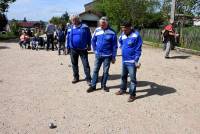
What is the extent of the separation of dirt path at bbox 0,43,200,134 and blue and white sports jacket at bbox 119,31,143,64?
0.96 meters

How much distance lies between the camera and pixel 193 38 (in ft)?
77.3

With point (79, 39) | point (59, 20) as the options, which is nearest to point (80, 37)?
point (79, 39)

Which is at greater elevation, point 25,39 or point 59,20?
point 59,20

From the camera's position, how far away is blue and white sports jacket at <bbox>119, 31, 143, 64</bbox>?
883 cm

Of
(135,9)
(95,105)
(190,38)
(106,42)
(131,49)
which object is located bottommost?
(95,105)

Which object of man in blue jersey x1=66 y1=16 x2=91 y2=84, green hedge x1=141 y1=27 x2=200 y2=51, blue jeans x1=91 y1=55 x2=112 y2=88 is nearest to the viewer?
blue jeans x1=91 y1=55 x2=112 y2=88

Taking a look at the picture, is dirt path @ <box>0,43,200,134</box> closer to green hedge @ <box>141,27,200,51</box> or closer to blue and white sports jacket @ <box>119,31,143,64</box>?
blue and white sports jacket @ <box>119,31,143,64</box>

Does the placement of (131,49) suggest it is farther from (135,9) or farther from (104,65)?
(135,9)

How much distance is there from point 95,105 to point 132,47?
4.95ft

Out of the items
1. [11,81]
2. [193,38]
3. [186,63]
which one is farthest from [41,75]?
[193,38]

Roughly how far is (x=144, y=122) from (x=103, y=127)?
32.9 inches

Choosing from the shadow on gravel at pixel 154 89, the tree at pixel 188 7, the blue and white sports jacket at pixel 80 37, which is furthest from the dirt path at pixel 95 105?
the tree at pixel 188 7

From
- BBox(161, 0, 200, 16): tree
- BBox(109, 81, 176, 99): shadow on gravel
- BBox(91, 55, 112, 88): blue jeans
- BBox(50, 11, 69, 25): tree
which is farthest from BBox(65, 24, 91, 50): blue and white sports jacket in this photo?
BBox(161, 0, 200, 16): tree

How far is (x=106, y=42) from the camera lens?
31.5 feet
